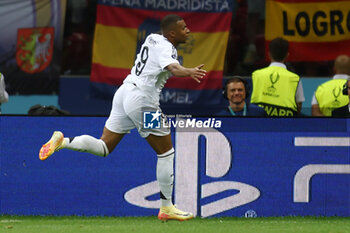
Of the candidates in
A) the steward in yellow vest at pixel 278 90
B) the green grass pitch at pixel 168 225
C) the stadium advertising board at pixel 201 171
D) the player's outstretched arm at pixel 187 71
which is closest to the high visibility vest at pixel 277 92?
the steward in yellow vest at pixel 278 90

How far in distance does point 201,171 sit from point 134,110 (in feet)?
4.54

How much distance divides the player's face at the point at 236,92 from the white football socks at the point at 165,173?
1.71 meters

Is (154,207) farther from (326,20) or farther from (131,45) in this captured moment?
(326,20)

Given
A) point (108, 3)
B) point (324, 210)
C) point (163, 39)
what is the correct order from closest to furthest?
point (163, 39), point (324, 210), point (108, 3)

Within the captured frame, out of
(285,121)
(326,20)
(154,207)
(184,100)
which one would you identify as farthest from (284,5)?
(154,207)

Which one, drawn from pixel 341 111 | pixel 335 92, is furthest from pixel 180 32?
pixel 335 92

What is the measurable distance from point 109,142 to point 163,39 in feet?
3.61

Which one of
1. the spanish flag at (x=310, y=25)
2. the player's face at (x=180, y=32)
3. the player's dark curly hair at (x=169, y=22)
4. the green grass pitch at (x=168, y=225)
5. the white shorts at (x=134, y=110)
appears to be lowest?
the green grass pitch at (x=168, y=225)

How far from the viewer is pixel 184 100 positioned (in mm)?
12977

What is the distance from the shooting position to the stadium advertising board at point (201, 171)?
9.84m

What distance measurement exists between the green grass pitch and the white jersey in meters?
1.25

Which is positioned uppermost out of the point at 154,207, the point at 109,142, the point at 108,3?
the point at 108,3

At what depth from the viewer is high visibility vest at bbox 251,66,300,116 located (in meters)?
10.4

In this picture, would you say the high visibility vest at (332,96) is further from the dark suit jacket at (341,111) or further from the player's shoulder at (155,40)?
the player's shoulder at (155,40)
